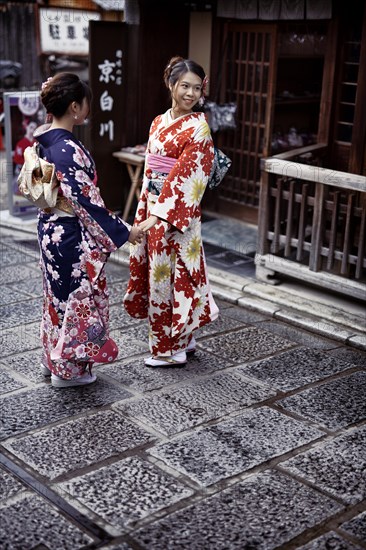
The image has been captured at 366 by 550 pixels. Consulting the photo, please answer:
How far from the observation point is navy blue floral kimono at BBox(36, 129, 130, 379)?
4953 mm

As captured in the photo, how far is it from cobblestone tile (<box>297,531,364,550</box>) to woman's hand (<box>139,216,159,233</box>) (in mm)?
2503

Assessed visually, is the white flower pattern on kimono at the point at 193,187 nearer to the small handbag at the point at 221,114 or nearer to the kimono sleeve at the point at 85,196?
the kimono sleeve at the point at 85,196

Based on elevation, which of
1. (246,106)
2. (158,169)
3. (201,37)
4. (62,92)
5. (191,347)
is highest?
(201,37)

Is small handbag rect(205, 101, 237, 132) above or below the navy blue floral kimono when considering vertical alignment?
above

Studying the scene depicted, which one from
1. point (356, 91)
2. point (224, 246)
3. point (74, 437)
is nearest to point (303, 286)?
point (224, 246)

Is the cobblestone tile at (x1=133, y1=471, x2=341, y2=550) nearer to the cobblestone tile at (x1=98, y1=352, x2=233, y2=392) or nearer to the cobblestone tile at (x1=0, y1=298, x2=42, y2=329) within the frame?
the cobblestone tile at (x1=98, y1=352, x2=233, y2=392)

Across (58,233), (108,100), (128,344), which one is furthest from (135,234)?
(108,100)

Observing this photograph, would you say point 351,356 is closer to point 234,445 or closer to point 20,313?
point 234,445

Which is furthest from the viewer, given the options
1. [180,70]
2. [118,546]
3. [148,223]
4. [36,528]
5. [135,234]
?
[148,223]

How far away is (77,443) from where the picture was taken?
4.64 metres

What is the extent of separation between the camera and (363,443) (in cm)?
479

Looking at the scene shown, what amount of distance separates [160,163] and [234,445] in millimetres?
2204

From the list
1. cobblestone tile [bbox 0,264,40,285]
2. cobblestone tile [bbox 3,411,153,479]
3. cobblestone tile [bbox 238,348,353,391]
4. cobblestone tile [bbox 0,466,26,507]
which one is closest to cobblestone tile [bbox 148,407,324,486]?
cobblestone tile [bbox 3,411,153,479]

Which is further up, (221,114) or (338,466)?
(221,114)
